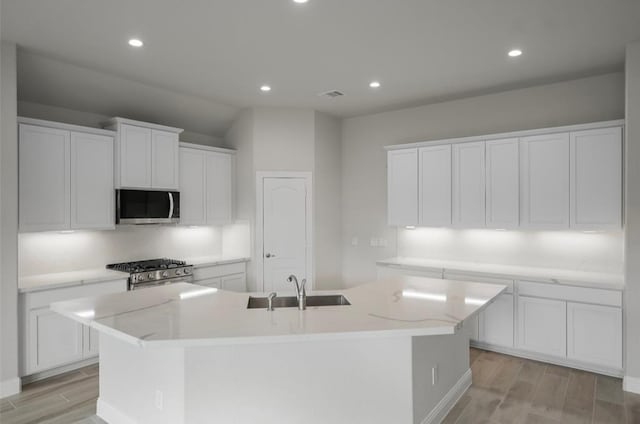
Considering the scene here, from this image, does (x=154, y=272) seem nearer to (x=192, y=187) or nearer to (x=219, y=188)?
(x=192, y=187)

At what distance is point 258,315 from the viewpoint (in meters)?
2.43

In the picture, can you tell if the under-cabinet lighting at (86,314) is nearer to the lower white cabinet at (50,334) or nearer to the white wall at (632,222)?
the lower white cabinet at (50,334)

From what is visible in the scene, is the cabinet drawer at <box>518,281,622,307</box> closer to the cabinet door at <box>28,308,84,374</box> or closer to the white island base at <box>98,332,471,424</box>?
the white island base at <box>98,332,471,424</box>

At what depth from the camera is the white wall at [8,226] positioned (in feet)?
10.8

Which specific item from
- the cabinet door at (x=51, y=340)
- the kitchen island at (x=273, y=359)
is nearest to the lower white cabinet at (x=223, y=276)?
the cabinet door at (x=51, y=340)

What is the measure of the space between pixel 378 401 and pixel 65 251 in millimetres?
3737

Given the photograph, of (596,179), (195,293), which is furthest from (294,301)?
(596,179)

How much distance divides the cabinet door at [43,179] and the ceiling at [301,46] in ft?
1.96

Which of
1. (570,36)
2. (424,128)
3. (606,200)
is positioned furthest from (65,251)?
(606,200)

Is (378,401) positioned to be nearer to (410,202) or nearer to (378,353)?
(378,353)

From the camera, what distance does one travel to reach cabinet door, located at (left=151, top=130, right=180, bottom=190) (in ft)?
15.2

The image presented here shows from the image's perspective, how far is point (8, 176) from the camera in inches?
131

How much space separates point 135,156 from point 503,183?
4.19 meters

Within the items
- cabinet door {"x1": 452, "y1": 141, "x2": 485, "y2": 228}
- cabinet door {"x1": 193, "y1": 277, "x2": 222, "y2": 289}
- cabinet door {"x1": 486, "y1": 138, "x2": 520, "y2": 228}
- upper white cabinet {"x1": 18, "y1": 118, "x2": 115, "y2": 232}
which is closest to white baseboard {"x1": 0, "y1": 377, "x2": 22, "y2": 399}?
upper white cabinet {"x1": 18, "y1": 118, "x2": 115, "y2": 232}
